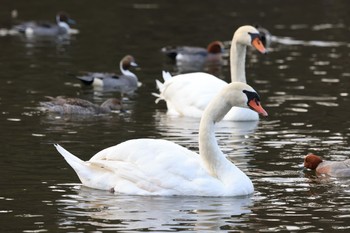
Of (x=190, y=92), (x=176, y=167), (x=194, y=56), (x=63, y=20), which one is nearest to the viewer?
(x=176, y=167)

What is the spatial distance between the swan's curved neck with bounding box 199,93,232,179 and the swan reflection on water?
371 millimetres

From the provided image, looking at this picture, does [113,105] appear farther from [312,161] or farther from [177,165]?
[177,165]

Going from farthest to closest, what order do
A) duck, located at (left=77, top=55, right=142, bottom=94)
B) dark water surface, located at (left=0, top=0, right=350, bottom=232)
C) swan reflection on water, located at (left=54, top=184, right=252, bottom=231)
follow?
1. duck, located at (left=77, top=55, right=142, bottom=94)
2. dark water surface, located at (left=0, top=0, right=350, bottom=232)
3. swan reflection on water, located at (left=54, top=184, right=252, bottom=231)

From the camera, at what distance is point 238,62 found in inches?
802

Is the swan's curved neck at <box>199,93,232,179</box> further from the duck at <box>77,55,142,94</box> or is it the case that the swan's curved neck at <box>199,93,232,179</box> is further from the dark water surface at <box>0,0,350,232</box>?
the duck at <box>77,55,142,94</box>

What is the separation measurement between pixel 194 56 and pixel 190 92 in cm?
810

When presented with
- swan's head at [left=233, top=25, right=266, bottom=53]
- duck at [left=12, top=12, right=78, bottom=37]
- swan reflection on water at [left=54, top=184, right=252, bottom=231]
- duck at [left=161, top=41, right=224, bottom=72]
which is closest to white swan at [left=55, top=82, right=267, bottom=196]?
swan reflection on water at [left=54, top=184, right=252, bottom=231]

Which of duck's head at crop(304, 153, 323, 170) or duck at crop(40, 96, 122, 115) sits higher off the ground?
duck at crop(40, 96, 122, 115)

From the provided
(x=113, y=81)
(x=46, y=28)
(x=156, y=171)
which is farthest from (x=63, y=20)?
(x=156, y=171)

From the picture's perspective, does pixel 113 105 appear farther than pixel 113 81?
No

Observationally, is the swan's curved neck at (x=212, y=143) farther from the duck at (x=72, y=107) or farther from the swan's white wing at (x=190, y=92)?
the duck at (x=72, y=107)

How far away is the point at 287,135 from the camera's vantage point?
1755cm

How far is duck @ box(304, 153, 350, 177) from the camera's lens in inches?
572

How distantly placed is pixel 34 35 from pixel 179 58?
18.8ft
